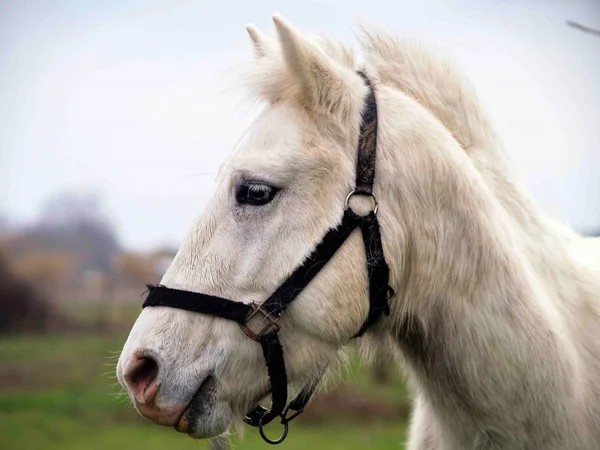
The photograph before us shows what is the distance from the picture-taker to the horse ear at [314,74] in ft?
8.45

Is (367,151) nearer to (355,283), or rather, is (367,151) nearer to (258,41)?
(355,283)

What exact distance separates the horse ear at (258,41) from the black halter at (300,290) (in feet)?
2.05

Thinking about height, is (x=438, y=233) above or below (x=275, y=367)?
above

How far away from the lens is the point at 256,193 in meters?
2.58

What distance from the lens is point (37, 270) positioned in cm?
2519

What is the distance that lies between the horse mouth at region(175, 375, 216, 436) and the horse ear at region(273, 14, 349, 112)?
118cm

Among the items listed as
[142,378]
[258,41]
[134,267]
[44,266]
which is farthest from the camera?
[134,267]

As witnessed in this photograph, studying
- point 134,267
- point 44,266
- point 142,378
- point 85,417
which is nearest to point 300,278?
point 142,378

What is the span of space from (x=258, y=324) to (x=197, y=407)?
40cm

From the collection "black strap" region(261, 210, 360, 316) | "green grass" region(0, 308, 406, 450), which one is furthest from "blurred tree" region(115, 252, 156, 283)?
"black strap" region(261, 210, 360, 316)

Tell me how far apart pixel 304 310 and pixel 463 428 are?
0.85 metres

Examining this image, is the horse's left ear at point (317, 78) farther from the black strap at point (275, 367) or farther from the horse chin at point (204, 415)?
the horse chin at point (204, 415)

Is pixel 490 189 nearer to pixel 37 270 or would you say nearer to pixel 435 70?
pixel 435 70

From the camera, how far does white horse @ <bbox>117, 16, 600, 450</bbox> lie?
252cm
